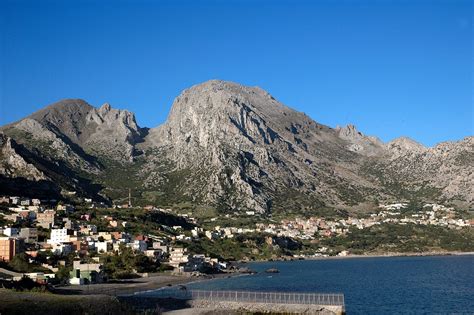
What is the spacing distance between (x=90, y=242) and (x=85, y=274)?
35497mm

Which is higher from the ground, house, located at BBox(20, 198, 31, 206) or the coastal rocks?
house, located at BBox(20, 198, 31, 206)

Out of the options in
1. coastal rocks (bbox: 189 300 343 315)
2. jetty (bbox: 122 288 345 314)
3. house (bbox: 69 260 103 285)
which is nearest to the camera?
coastal rocks (bbox: 189 300 343 315)

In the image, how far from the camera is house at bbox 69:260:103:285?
3059 inches

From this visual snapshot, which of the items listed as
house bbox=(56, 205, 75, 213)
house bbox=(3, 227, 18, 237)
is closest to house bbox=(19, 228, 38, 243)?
house bbox=(3, 227, 18, 237)

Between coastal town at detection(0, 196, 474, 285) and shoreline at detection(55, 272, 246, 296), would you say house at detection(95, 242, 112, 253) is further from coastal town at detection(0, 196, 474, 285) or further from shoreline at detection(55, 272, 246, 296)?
shoreline at detection(55, 272, 246, 296)

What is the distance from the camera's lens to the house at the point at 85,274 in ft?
255

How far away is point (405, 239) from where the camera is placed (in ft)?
628

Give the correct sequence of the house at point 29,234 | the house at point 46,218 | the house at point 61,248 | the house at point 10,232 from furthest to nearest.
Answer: the house at point 46,218 → the house at point 29,234 → the house at point 10,232 → the house at point 61,248

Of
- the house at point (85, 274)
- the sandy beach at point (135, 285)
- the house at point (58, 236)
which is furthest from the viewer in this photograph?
the house at point (58, 236)

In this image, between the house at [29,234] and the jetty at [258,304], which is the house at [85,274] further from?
the house at [29,234]

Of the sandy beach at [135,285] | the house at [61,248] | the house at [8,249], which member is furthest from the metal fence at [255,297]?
the house at [61,248]

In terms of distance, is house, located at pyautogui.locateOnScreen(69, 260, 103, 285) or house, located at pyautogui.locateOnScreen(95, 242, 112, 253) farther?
house, located at pyautogui.locateOnScreen(95, 242, 112, 253)

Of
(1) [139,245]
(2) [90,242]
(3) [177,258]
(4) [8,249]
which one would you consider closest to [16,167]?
(2) [90,242]

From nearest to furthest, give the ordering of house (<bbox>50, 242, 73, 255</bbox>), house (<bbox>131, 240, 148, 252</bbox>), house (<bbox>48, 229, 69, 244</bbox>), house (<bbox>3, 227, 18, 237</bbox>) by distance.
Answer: house (<bbox>50, 242, 73, 255</bbox>)
house (<bbox>3, 227, 18, 237</bbox>)
house (<bbox>48, 229, 69, 244</bbox>)
house (<bbox>131, 240, 148, 252</bbox>)
